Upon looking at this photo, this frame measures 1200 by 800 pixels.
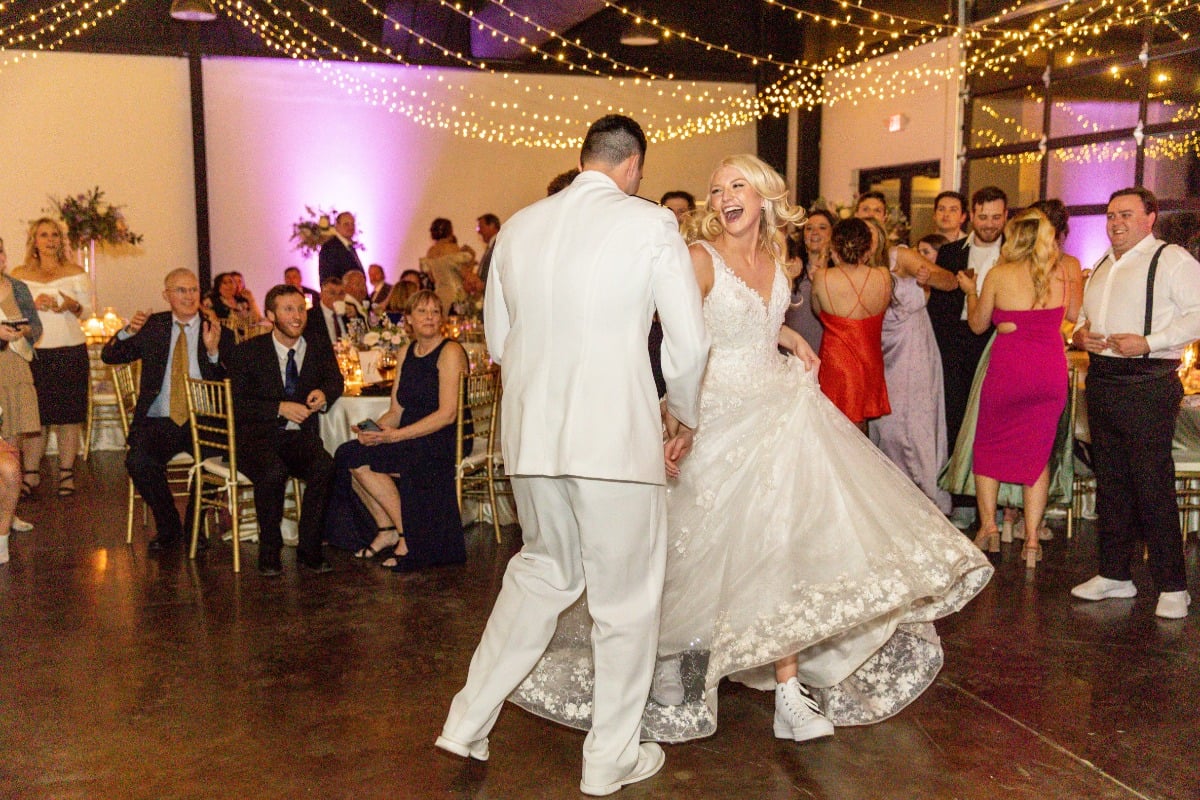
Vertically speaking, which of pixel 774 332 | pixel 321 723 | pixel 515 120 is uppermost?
pixel 515 120

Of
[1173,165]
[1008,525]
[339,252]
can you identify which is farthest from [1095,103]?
[339,252]

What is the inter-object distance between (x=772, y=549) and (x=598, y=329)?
865mm

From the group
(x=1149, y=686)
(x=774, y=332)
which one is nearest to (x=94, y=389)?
(x=774, y=332)

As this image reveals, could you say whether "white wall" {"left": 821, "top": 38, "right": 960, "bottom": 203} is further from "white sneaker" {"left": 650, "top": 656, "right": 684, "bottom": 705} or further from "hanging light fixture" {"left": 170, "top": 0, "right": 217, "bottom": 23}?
"white sneaker" {"left": 650, "top": 656, "right": 684, "bottom": 705}

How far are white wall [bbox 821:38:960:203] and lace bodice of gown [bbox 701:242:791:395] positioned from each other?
746 centimetres

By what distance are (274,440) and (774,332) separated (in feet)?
8.95

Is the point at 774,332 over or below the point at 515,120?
below

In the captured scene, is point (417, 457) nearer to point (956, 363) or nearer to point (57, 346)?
point (956, 363)

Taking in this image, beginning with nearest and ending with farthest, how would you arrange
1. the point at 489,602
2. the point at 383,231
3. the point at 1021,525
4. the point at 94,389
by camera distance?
1. the point at 489,602
2. the point at 1021,525
3. the point at 94,389
4. the point at 383,231

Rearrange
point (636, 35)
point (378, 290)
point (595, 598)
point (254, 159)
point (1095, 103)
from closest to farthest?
point (595, 598) < point (1095, 103) < point (378, 290) < point (636, 35) < point (254, 159)

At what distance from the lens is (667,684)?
3336 mm

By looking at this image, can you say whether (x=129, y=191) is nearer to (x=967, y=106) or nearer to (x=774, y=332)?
(x=967, y=106)

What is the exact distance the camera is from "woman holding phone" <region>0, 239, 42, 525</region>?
577 centimetres

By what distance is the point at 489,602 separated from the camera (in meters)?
4.63
